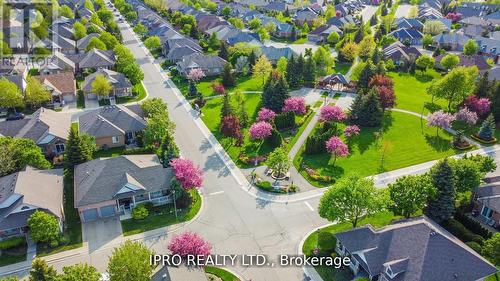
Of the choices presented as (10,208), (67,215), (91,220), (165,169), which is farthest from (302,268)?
A: (10,208)

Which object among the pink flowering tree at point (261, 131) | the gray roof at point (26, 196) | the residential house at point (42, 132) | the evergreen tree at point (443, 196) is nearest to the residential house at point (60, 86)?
the residential house at point (42, 132)

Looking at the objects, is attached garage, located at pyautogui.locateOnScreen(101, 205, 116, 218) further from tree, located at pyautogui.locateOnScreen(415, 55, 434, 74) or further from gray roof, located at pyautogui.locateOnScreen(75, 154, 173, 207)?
tree, located at pyautogui.locateOnScreen(415, 55, 434, 74)

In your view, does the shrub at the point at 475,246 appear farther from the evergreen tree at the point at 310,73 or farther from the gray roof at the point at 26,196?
the evergreen tree at the point at 310,73

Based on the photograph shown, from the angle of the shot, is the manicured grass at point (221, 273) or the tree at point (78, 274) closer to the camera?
the tree at point (78, 274)

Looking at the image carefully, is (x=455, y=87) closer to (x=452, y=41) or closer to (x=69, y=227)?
(x=452, y=41)

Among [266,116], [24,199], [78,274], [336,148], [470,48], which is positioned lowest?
[24,199]

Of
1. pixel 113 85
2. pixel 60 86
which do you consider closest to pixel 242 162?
pixel 113 85

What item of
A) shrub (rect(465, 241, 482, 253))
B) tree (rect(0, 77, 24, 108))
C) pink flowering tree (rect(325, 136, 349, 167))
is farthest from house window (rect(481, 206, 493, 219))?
tree (rect(0, 77, 24, 108))
